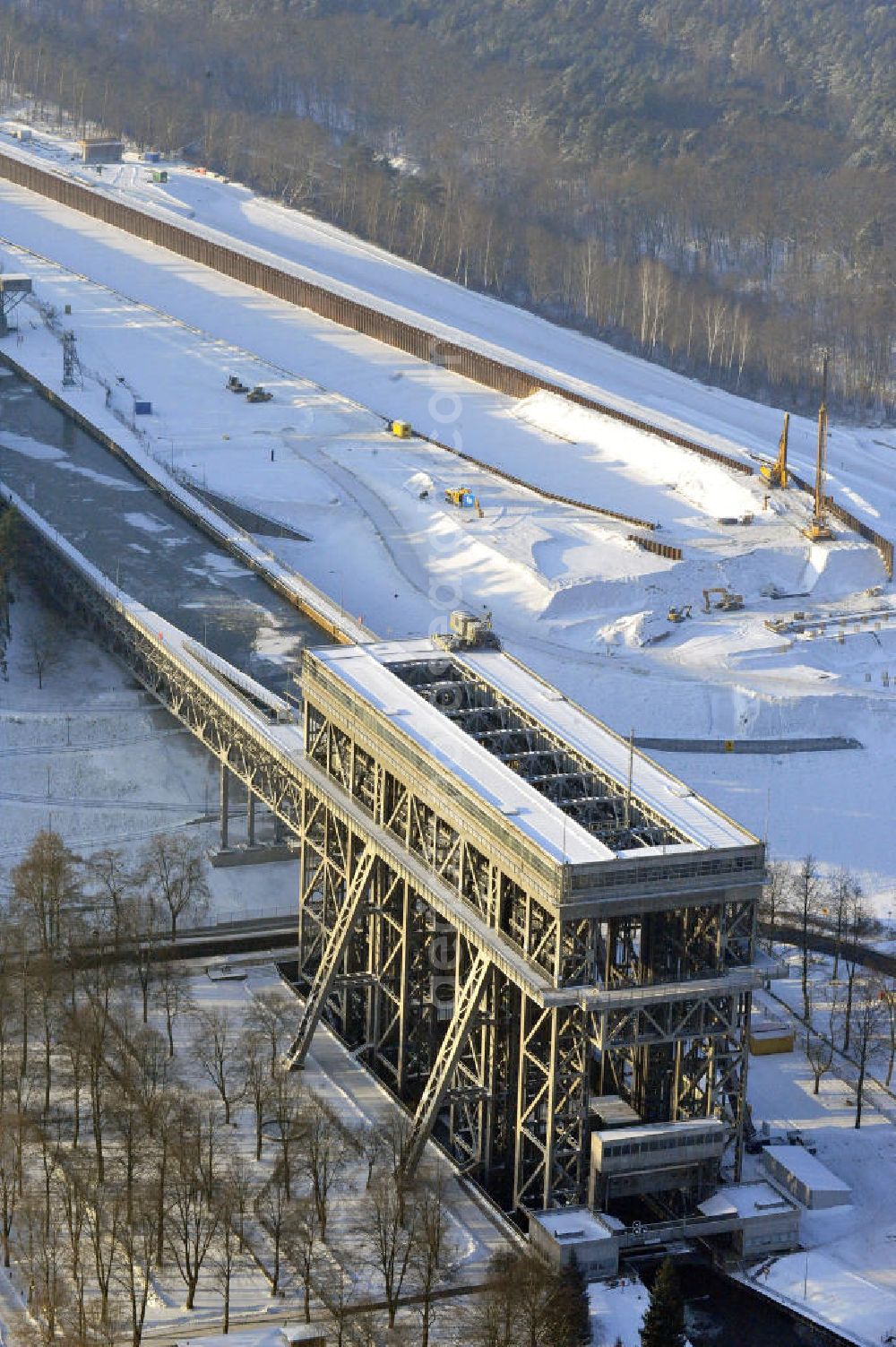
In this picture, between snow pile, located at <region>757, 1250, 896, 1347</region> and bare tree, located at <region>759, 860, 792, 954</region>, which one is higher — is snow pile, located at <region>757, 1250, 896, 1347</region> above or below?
below

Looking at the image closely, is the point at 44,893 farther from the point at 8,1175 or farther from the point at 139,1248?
the point at 139,1248

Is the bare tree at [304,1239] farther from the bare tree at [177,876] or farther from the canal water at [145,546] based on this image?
the canal water at [145,546]

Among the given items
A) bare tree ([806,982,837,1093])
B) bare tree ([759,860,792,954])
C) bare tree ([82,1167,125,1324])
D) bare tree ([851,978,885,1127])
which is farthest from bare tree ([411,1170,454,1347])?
bare tree ([759,860,792,954])

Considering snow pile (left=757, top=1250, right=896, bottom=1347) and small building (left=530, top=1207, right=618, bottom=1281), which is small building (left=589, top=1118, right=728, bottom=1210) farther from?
snow pile (left=757, top=1250, right=896, bottom=1347)

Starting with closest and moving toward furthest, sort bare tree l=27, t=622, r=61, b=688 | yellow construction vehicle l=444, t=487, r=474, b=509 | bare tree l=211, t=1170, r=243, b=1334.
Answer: bare tree l=211, t=1170, r=243, b=1334 < bare tree l=27, t=622, r=61, b=688 < yellow construction vehicle l=444, t=487, r=474, b=509

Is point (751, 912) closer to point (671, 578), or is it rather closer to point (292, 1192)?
point (292, 1192)

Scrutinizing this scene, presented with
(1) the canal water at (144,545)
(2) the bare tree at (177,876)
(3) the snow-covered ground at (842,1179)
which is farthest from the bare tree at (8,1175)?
(1) the canal water at (144,545)
